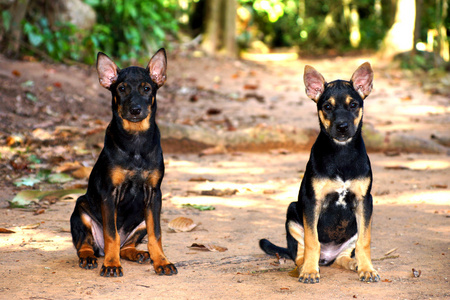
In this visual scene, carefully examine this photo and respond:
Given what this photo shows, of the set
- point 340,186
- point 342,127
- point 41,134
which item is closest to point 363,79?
point 342,127

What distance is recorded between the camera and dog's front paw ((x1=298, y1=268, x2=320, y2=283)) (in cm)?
424

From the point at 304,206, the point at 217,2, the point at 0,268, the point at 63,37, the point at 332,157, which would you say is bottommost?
the point at 0,268

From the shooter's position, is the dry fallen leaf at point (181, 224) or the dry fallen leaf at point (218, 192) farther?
the dry fallen leaf at point (218, 192)

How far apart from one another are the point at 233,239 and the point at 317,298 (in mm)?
1577

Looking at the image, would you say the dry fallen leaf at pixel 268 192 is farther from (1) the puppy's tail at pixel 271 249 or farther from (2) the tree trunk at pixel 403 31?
(2) the tree trunk at pixel 403 31

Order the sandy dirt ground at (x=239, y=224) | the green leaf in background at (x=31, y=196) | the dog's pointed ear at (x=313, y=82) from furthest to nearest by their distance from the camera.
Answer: the green leaf in background at (x=31, y=196) < the dog's pointed ear at (x=313, y=82) < the sandy dirt ground at (x=239, y=224)

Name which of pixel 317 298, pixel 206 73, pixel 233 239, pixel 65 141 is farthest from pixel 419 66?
pixel 317 298

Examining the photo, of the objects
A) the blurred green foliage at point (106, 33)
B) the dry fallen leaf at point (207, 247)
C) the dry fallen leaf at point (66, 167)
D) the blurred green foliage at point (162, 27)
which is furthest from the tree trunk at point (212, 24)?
the dry fallen leaf at point (207, 247)

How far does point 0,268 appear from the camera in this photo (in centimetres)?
432

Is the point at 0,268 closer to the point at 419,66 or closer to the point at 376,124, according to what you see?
the point at 376,124

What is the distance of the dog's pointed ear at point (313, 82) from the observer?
463 centimetres

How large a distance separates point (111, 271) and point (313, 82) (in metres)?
2.23

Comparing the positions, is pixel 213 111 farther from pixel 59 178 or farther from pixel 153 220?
pixel 153 220

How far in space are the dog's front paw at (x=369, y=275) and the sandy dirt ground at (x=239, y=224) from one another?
59 millimetres
